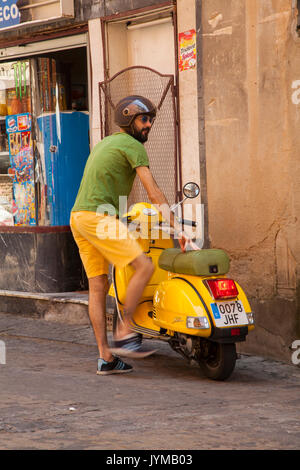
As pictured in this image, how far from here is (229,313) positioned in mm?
6148

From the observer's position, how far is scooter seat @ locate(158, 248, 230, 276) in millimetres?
6223

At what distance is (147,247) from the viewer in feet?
22.7

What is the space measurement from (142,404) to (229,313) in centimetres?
99

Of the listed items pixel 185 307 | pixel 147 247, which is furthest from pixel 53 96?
pixel 185 307

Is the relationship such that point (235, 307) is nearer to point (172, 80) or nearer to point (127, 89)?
point (172, 80)

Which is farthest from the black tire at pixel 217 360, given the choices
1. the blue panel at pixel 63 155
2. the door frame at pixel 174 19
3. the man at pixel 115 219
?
the blue panel at pixel 63 155

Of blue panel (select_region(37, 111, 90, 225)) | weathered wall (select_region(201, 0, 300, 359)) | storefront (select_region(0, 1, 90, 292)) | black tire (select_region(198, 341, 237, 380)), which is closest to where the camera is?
black tire (select_region(198, 341, 237, 380))

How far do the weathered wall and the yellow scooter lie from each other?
2.94 ft

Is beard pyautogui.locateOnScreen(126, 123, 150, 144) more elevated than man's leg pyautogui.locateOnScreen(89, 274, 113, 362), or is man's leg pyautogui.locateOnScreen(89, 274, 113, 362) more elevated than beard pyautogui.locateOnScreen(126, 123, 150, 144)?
beard pyautogui.locateOnScreen(126, 123, 150, 144)

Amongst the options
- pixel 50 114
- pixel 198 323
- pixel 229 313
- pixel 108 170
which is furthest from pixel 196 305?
pixel 50 114

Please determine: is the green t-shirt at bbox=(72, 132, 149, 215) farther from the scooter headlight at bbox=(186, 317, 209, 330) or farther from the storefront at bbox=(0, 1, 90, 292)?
the storefront at bbox=(0, 1, 90, 292)

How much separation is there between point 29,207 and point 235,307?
14.2 ft

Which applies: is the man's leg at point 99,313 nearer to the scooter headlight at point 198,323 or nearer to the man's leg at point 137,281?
the man's leg at point 137,281

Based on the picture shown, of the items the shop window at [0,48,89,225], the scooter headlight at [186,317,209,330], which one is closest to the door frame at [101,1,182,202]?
the shop window at [0,48,89,225]
